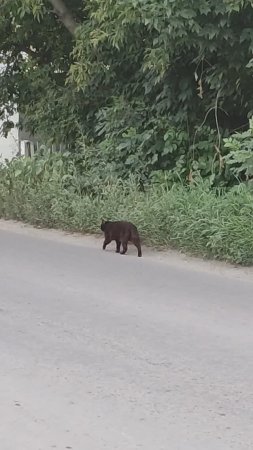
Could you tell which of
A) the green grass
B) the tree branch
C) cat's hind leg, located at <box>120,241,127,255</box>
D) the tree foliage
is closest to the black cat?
cat's hind leg, located at <box>120,241,127,255</box>

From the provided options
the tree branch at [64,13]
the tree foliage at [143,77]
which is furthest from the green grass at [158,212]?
the tree branch at [64,13]

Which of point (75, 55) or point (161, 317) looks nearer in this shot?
point (161, 317)

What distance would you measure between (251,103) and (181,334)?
5620mm

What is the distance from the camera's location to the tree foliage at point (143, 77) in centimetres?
931

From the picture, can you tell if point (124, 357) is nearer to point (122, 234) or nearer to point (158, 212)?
point (122, 234)

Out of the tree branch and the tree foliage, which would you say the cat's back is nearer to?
the tree foliage

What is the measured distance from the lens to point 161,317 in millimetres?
6254

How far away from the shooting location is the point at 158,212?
9.55 meters

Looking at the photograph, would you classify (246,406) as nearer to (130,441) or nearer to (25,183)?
(130,441)

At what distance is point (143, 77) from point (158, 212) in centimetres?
312

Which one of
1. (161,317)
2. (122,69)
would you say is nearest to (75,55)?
(122,69)

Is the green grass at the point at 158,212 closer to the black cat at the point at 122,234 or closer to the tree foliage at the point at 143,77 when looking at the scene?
the black cat at the point at 122,234

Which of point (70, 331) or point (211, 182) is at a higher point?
point (211, 182)

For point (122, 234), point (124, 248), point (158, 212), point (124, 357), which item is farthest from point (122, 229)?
point (124, 357)
